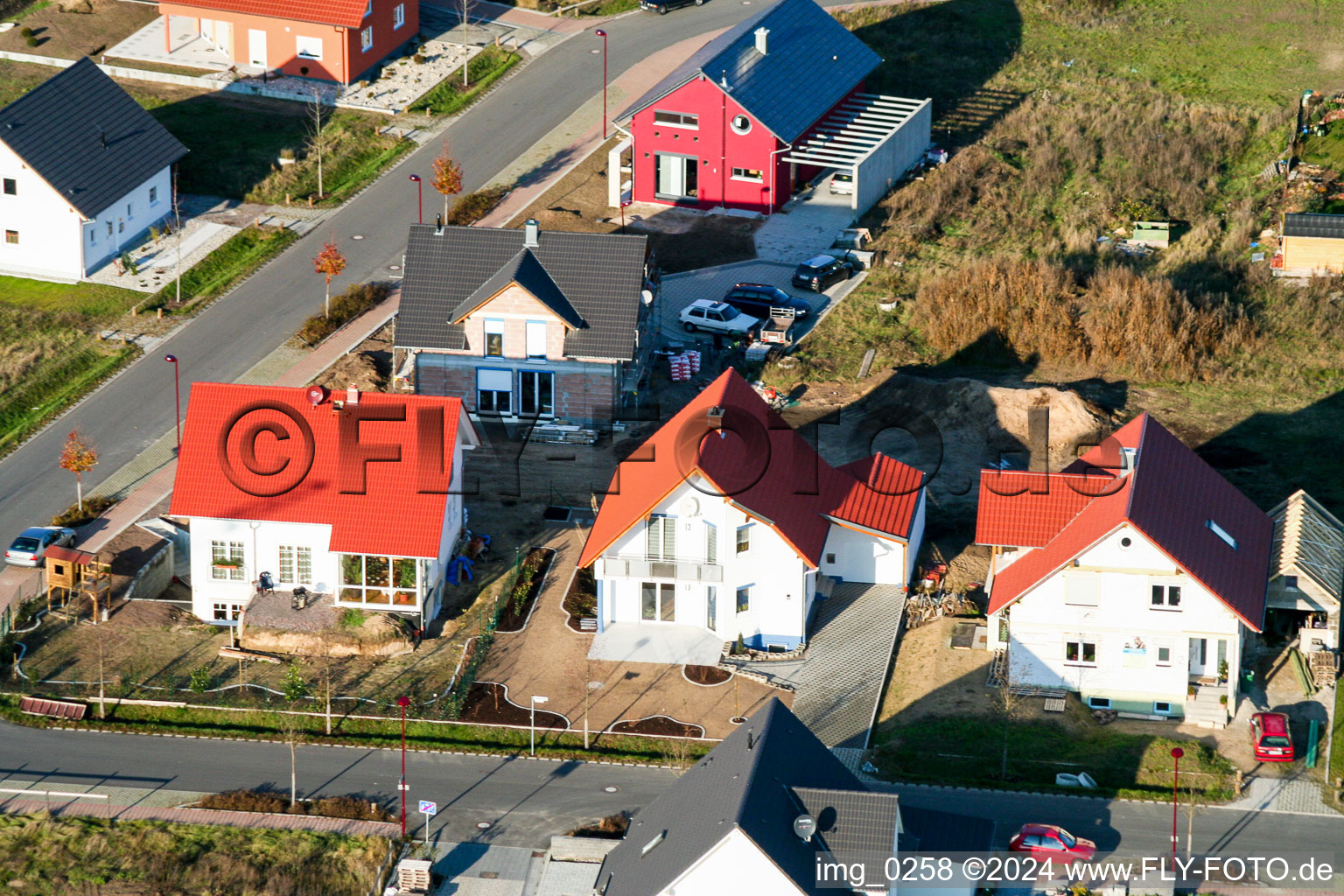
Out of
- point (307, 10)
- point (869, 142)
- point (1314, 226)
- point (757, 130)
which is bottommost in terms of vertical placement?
point (1314, 226)

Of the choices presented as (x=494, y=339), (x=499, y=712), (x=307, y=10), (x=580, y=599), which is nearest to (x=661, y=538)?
(x=580, y=599)

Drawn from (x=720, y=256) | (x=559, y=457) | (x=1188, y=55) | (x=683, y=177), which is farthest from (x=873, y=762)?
(x=1188, y=55)

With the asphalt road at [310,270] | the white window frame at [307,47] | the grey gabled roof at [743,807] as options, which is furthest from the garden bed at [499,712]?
the white window frame at [307,47]

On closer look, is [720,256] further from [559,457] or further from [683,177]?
[559,457]

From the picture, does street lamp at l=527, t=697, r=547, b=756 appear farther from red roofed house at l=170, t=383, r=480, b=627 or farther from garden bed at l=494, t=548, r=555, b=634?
red roofed house at l=170, t=383, r=480, b=627

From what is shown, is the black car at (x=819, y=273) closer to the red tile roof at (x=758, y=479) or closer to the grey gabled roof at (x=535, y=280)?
the grey gabled roof at (x=535, y=280)

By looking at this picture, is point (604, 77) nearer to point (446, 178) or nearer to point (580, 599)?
point (446, 178)

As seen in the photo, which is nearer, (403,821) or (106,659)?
(403,821)
